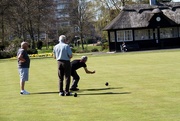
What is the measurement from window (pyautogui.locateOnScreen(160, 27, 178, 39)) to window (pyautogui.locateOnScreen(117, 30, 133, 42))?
458cm

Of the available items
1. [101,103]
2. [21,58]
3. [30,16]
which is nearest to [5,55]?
[30,16]

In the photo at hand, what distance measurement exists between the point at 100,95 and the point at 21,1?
5395cm

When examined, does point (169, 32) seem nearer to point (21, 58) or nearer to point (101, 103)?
point (21, 58)

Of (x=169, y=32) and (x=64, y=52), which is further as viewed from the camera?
(x=169, y=32)

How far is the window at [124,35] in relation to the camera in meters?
58.0

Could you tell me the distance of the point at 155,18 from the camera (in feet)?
188

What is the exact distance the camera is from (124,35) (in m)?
58.1

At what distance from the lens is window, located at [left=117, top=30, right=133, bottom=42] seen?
58.0 metres

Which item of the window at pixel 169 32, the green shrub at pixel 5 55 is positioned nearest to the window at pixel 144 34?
the window at pixel 169 32

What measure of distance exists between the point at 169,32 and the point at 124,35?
6.53 m

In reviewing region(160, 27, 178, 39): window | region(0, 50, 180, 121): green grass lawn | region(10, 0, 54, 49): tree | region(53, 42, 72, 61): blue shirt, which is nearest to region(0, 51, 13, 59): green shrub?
region(10, 0, 54, 49): tree

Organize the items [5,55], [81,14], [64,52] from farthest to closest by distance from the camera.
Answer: [81,14] < [5,55] < [64,52]

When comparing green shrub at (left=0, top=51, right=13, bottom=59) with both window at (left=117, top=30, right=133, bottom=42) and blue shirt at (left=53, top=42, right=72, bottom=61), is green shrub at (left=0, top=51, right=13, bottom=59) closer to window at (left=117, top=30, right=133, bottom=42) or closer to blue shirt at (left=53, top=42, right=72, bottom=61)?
window at (left=117, top=30, right=133, bottom=42)

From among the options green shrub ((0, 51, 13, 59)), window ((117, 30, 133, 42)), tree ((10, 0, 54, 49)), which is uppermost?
tree ((10, 0, 54, 49))
